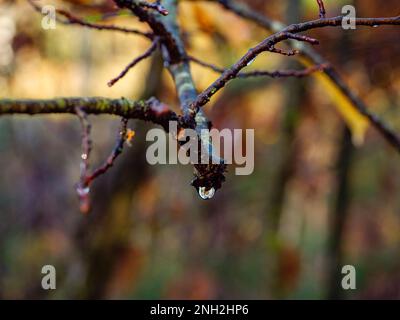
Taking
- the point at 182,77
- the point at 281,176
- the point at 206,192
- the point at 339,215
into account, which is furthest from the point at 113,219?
the point at 206,192

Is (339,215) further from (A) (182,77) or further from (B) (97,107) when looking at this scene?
(B) (97,107)

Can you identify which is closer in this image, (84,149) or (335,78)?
(84,149)

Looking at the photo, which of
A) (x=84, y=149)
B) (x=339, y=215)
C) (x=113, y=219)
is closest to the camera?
(x=84, y=149)

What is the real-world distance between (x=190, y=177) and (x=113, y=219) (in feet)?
9.52

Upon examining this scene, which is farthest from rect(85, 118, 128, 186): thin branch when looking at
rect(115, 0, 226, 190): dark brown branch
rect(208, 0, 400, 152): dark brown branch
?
rect(208, 0, 400, 152): dark brown branch

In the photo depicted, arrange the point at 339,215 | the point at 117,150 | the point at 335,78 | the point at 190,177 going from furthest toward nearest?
the point at 190,177 < the point at 339,215 < the point at 335,78 < the point at 117,150

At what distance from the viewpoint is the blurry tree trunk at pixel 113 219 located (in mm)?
3418

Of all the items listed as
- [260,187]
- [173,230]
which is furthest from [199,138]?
→ [173,230]

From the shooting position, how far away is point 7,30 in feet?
11.9

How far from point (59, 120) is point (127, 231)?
3307mm

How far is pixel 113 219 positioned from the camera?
3508 mm

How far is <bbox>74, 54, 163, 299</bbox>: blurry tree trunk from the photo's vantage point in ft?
11.2

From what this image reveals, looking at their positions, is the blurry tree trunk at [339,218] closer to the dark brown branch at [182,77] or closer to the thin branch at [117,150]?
the dark brown branch at [182,77]
